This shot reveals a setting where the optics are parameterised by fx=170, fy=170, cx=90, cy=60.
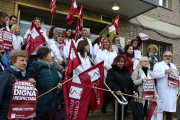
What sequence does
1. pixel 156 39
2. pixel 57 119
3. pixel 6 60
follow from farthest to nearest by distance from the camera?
pixel 156 39, pixel 6 60, pixel 57 119

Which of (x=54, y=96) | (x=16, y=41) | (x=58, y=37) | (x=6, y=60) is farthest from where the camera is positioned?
(x=58, y=37)

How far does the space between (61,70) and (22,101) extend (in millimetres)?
→ 2103

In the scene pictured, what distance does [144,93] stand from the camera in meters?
4.47

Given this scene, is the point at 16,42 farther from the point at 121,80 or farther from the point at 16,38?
the point at 121,80

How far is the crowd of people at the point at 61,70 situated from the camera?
2570 mm

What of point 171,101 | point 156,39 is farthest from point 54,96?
point 156,39

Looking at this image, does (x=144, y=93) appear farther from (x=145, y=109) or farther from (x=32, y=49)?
(x=32, y=49)

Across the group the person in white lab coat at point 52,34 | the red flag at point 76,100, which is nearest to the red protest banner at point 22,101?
the red flag at point 76,100

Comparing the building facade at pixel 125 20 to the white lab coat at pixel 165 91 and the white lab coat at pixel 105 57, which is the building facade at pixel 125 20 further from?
the white lab coat at pixel 165 91

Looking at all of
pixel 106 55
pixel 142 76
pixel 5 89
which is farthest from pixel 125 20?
pixel 5 89

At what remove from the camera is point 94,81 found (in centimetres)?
387

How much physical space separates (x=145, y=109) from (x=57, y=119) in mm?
2630

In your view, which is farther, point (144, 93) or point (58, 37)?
point (58, 37)

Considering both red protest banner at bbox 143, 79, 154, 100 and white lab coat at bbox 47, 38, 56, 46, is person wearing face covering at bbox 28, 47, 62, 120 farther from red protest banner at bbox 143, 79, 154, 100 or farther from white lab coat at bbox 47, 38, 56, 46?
red protest banner at bbox 143, 79, 154, 100
